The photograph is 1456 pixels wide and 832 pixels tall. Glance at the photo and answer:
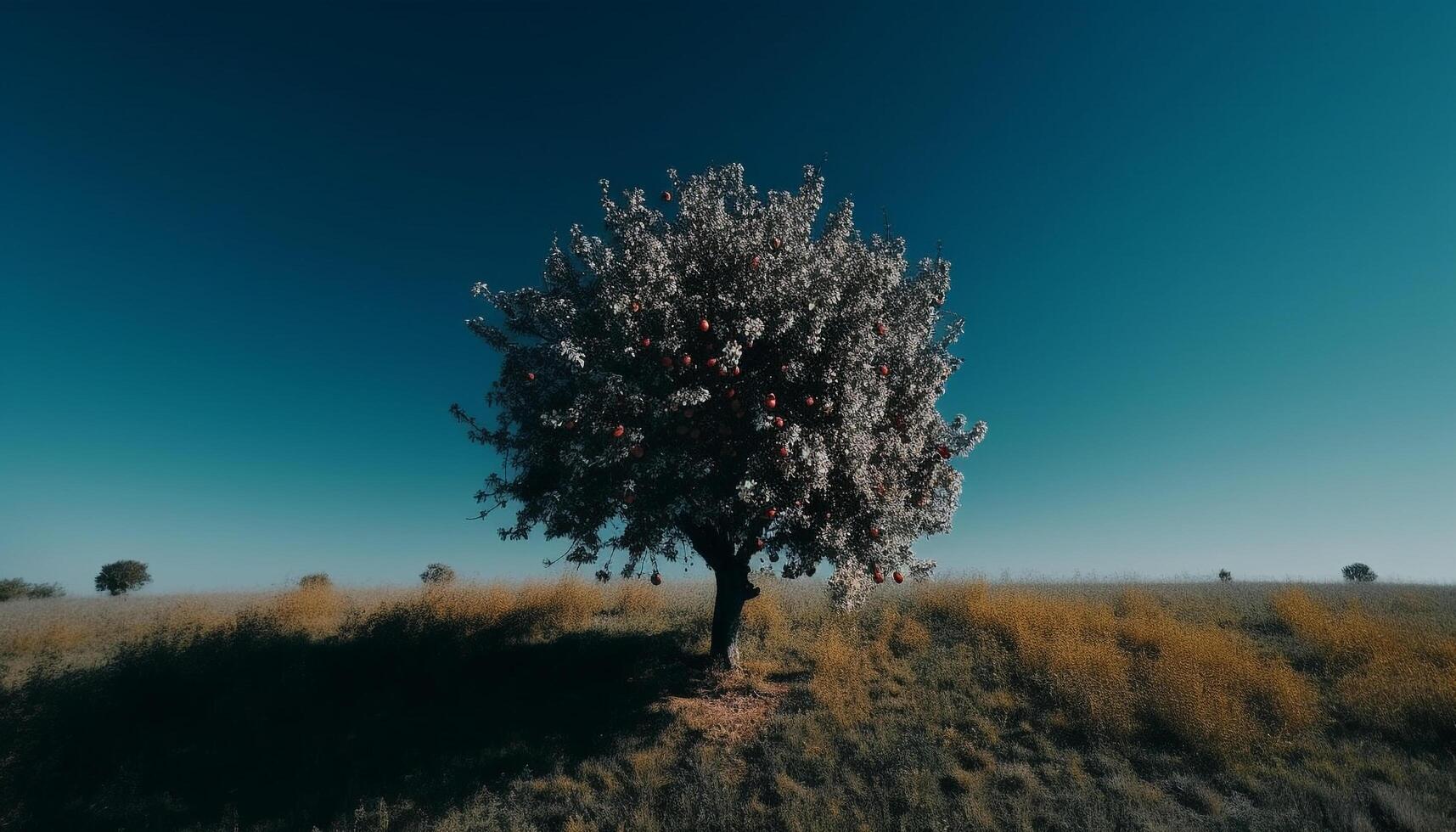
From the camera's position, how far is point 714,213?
11.5 m

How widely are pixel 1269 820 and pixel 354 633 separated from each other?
843 inches

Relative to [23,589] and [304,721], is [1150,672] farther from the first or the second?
[23,589]

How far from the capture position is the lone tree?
1050 centimetres

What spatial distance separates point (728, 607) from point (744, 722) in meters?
2.88

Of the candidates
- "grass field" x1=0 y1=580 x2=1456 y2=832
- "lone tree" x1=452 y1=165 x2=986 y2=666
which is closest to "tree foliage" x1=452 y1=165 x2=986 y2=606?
"lone tree" x1=452 y1=165 x2=986 y2=666

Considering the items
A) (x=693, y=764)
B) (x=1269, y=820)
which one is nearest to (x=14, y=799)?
(x=693, y=764)

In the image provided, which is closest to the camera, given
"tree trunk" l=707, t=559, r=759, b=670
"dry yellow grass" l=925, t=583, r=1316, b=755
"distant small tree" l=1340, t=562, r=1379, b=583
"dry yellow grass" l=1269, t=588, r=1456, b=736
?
"dry yellow grass" l=1269, t=588, r=1456, b=736

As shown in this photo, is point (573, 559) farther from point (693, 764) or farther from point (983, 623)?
point (983, 623)

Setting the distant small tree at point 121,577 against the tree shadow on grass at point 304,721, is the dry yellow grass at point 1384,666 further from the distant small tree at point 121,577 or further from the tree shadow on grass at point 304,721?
the distant small tree at point 121,577

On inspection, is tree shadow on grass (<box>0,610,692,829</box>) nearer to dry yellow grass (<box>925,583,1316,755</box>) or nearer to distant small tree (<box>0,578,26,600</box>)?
dry yellow grass (<box>925,583,1316,755</box>)

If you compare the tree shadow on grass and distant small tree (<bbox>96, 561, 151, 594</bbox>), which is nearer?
the tree shadow on grass

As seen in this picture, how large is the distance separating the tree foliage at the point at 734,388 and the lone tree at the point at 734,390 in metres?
0.04

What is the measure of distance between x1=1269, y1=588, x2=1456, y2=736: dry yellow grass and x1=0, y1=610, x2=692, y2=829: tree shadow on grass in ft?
49.4

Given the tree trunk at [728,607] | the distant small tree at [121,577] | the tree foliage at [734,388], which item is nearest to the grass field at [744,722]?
the tree trunk at [728,607]
